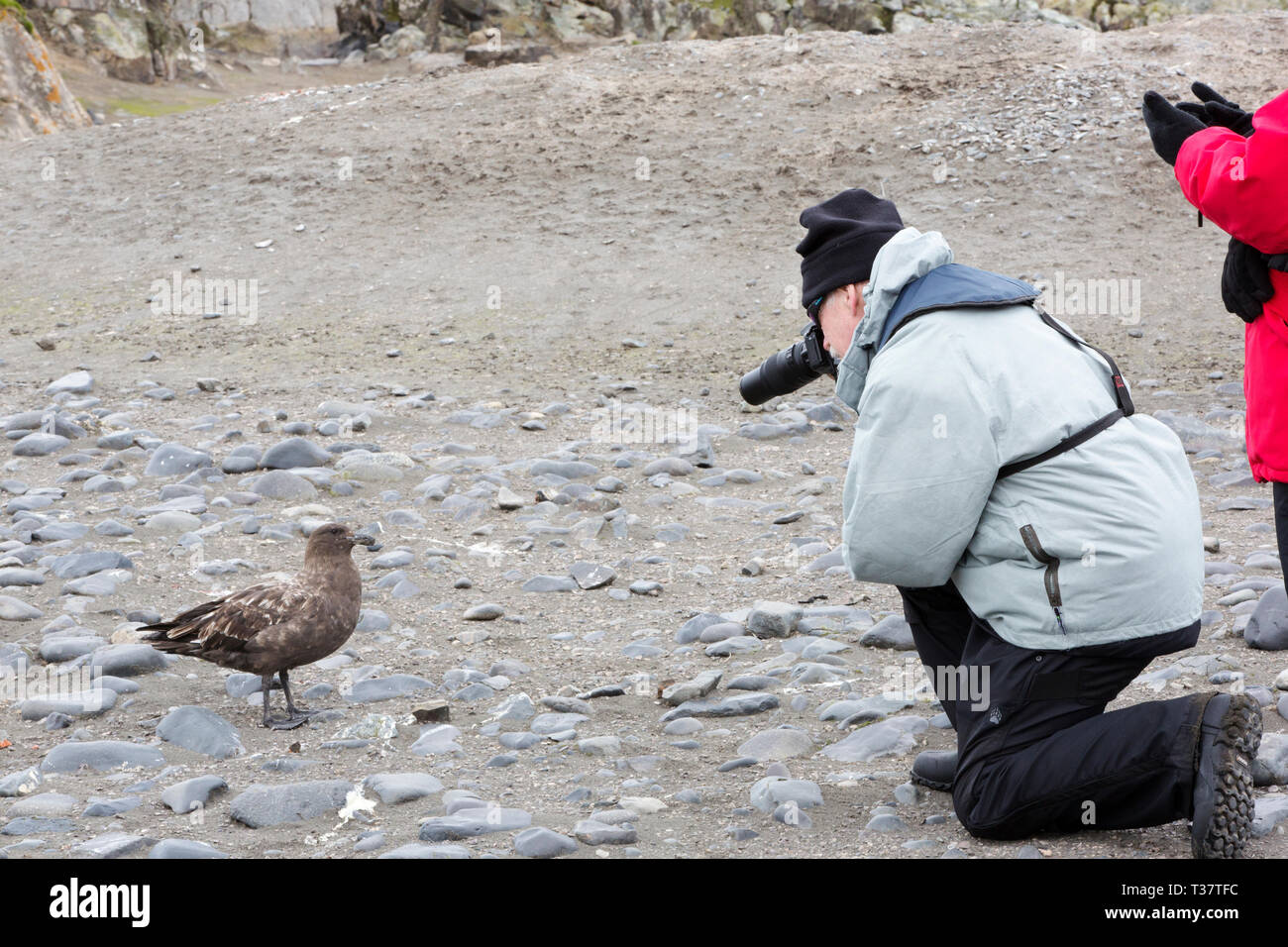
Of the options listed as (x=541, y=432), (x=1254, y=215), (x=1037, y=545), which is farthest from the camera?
(x=541, y=432)

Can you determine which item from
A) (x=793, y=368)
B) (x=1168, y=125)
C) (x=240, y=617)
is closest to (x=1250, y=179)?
(x=1168, y=125)

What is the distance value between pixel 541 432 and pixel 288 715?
13.0 feet

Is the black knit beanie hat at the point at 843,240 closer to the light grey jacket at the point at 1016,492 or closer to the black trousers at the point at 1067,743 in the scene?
the light grey jacket at the point at 1016,492

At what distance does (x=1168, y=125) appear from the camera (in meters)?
3.50

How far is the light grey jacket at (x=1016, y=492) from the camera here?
119 inches

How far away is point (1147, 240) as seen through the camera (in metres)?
11.6

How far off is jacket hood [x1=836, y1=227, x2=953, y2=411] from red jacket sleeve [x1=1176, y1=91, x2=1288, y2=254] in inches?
25.5

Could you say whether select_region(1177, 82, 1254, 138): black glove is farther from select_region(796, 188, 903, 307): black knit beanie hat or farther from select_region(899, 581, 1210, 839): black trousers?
select_region(899, 581, 1210, 839): black trousers

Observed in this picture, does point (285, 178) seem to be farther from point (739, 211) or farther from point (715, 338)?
point (715, 338)

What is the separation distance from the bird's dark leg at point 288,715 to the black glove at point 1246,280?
118 inches

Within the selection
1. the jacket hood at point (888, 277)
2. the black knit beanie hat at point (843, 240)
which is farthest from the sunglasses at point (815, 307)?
the jacket hood at point (888, 277)

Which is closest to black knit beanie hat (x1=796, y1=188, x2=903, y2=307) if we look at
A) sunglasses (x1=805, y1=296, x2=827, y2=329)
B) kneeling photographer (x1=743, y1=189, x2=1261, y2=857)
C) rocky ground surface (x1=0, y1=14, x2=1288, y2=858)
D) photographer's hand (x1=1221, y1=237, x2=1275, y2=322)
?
sunglasses (x1=805, y1=296, x2=827, y2=329)

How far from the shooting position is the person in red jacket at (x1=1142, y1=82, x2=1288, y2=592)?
3.10 metres

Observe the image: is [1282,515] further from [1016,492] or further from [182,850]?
[182,850]
